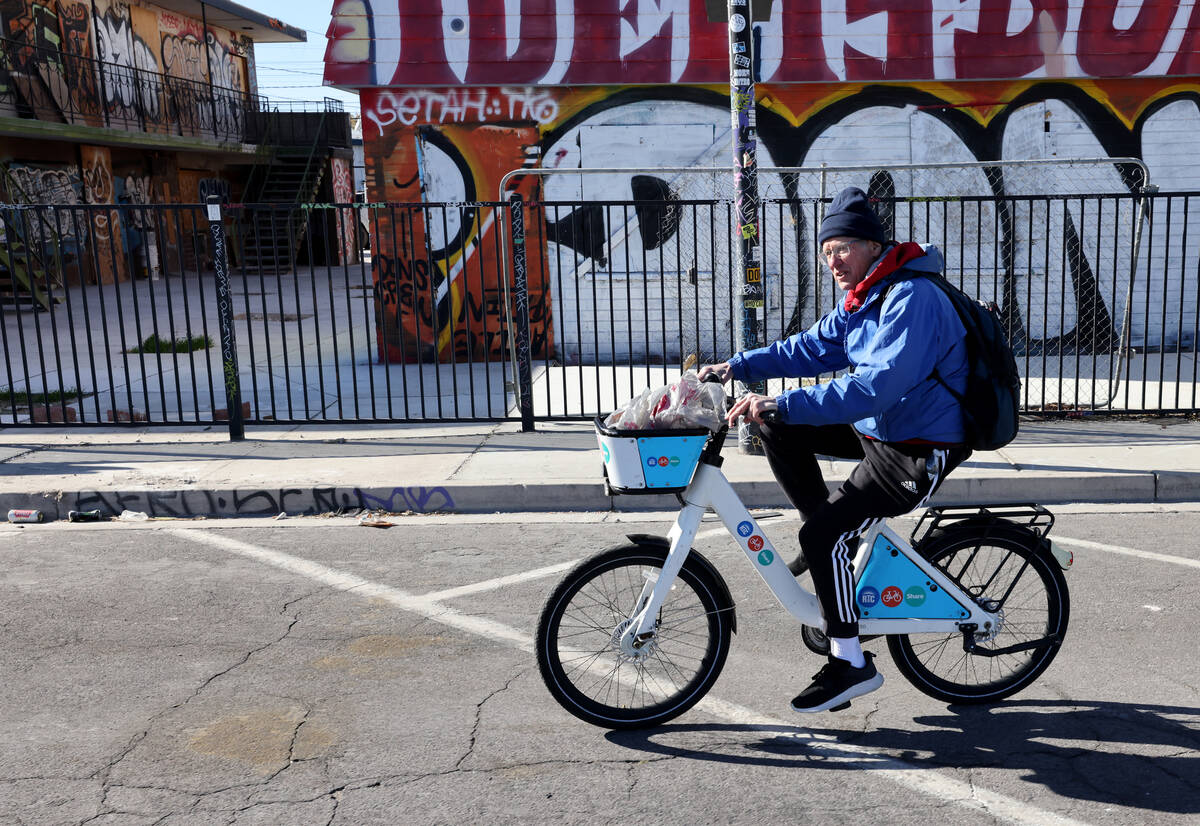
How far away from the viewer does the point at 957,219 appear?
12.9 meters

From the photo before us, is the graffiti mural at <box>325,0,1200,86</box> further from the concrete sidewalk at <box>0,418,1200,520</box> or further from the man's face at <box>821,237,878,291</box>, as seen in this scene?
the man's face at <box>821,237,878,291</box>

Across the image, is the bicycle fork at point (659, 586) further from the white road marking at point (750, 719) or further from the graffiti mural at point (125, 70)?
the graffiti mural at point (125, 70)

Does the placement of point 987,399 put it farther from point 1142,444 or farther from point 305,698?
point 1142,444

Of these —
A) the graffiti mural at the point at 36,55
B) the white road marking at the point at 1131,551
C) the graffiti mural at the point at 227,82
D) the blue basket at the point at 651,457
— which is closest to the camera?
the blue basket at the point at 651,457

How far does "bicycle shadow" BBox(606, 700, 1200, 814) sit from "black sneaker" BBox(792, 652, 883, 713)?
118mm

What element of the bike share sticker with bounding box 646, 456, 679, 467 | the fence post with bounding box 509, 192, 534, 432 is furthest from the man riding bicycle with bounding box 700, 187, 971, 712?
the fence post with bounding box 509, 192, 534, 432

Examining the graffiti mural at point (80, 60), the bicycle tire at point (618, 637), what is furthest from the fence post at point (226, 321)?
the graffiti mural at point (80, 60)

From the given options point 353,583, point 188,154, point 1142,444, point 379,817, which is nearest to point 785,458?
point 379,817

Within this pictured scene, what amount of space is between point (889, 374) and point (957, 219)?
10241mm

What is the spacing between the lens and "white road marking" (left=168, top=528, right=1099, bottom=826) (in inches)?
132

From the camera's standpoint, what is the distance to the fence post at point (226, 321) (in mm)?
8562

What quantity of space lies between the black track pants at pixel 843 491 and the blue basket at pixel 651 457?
35 centimetres

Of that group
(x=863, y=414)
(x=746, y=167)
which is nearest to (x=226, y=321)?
(x=746, y=167)

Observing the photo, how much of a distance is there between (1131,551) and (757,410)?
3.37 metres
